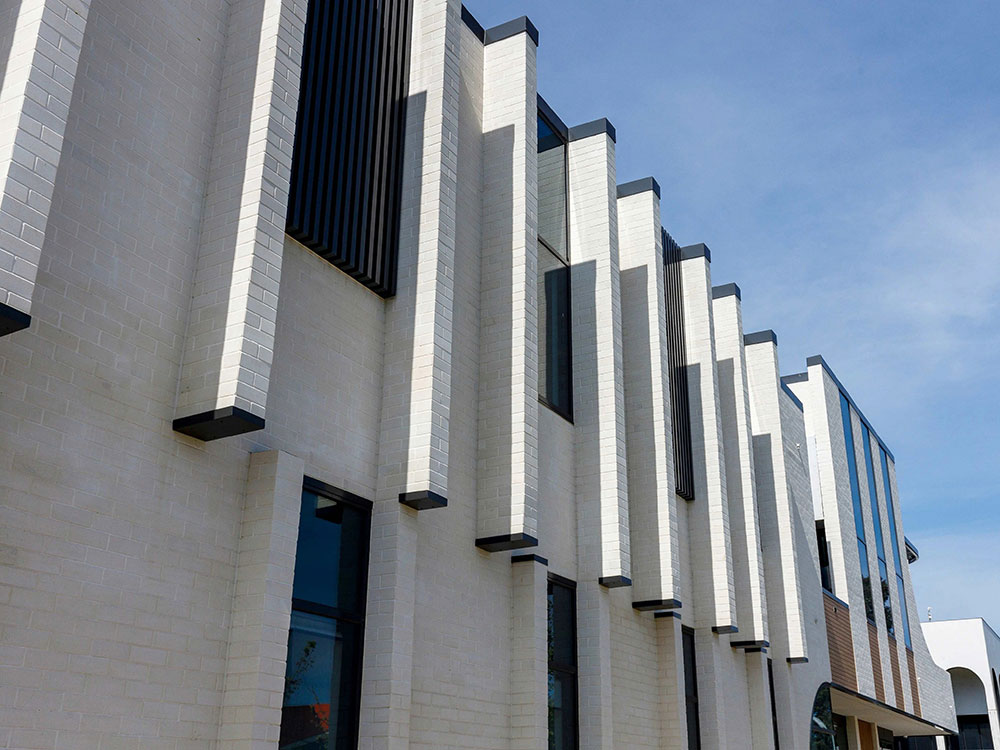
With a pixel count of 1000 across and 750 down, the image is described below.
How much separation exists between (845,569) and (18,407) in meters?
25.1

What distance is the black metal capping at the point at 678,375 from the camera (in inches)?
773

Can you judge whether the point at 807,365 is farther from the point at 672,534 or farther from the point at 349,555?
the point at 349,555

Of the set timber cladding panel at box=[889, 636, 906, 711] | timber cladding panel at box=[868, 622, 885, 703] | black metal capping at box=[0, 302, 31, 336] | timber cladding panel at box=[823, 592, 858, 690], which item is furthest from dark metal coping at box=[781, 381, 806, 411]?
black metal capping at box=[0, 302, 31, 336]

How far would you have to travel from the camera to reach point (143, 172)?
29.4 ft

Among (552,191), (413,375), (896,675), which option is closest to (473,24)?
(552,191)

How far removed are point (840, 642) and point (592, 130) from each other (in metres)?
16.7

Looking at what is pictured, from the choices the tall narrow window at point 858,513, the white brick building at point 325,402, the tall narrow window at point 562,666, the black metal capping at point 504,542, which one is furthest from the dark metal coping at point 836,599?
the black metal capping at point 504,542

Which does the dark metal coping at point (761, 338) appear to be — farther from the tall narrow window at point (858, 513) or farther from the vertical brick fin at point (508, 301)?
the vertical brick fin at point (508, 301)

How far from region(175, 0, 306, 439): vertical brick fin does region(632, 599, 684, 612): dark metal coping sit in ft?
31.3

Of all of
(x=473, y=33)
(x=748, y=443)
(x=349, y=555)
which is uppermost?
(x=473, y=33)

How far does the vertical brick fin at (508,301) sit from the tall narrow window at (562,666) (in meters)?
2.04

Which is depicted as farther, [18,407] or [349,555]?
[349,555]

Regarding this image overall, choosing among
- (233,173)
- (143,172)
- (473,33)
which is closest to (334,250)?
→ (233,173)

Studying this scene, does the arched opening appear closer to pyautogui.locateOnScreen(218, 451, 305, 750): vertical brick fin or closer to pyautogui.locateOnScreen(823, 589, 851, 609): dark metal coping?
pyautogui.locateOnScreen(823, 589, 851, 609): dark metal coping
